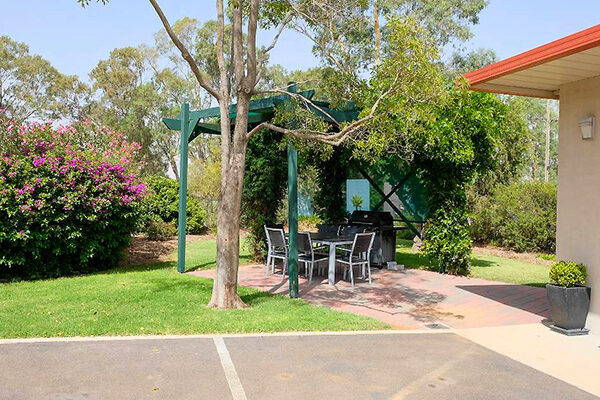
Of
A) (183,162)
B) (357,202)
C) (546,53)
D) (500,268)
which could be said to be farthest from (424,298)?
(357,202)

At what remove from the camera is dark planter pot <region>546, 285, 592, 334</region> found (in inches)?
228

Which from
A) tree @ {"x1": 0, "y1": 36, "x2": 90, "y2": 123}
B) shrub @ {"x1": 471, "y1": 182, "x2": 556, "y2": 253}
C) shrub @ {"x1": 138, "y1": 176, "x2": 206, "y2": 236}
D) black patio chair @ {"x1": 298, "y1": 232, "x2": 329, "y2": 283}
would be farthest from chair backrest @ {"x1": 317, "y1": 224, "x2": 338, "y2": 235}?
tree @ {"x1": 0, "y1": 36, "x2": 90, "y2": 123}

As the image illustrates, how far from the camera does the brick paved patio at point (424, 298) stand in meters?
6.60

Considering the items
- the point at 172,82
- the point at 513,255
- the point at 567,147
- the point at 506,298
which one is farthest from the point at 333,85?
the point at 172,82

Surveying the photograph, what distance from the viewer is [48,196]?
8750 millimetres

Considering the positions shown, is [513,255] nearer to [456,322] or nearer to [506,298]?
[506,298]

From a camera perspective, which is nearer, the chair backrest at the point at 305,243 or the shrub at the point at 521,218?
the chair backrest at the point at 305,243

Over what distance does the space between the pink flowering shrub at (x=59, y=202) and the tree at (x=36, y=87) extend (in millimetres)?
24094

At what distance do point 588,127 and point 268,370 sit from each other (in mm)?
4661

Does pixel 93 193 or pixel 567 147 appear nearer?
pixel 567 147

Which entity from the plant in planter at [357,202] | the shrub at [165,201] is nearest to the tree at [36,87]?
the shrub at [165,201]

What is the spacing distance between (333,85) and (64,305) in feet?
15.7

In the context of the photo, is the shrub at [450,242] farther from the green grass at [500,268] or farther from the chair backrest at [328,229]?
the chair backrest at [328,229]

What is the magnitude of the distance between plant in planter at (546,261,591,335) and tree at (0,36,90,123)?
103ft
